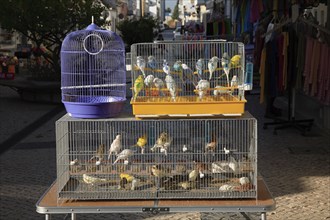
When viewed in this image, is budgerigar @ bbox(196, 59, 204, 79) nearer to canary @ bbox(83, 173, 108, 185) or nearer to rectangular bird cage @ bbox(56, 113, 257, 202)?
rectangular bird cage @ bbox(56, 113, 257, 202)

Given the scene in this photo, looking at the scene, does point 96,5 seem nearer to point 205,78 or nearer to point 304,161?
point 304,161

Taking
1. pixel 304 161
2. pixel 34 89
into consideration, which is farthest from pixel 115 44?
pixel 34 89

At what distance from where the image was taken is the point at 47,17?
52.4 ft

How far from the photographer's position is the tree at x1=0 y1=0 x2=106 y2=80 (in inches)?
621

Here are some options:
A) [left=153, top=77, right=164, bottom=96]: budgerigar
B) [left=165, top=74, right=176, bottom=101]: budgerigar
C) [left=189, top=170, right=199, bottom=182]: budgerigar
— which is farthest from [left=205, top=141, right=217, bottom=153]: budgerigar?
[left=153, top=77, right=164, bottom=96]: budgerigar

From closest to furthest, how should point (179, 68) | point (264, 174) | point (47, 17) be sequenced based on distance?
point (179, 68) < point (264, 174) < point (47, 17)

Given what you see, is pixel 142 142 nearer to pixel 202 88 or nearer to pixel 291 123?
pixel 202 88

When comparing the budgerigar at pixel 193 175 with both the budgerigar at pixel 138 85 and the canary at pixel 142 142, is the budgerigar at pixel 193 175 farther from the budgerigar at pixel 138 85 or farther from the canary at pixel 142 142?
the budgerigar at pixel 138 85

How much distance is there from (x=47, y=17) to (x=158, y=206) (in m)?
13.2

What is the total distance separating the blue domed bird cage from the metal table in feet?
1.91

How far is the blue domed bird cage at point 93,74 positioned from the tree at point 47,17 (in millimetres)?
11599

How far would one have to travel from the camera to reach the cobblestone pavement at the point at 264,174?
19.6 ft

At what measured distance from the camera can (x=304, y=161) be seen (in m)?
8.40

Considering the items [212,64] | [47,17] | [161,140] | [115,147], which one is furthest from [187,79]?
[47,17]
